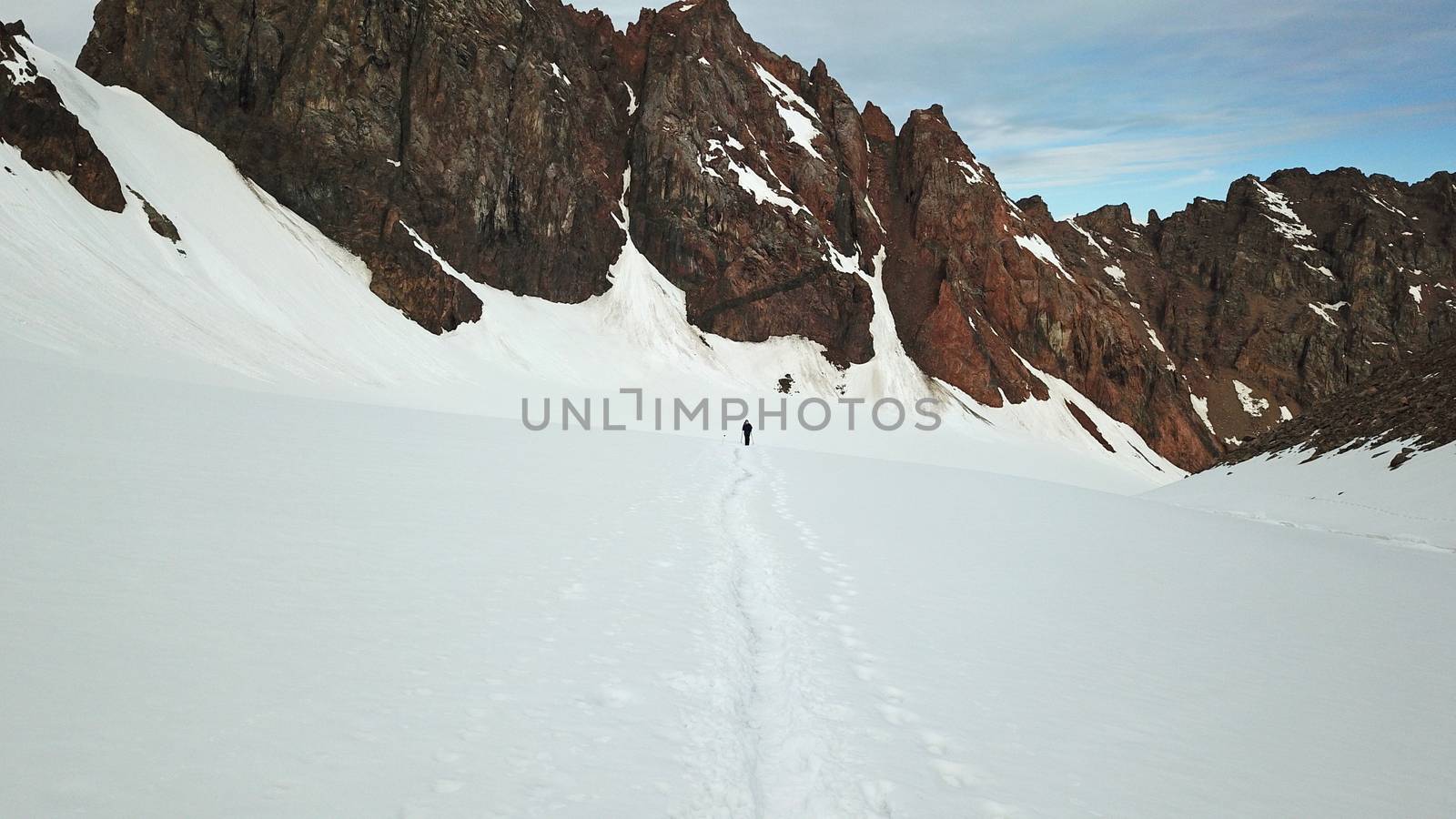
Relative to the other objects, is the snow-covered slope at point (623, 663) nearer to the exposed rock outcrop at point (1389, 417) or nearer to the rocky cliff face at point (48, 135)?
the exposed rock outcrop at point (1389, 417)

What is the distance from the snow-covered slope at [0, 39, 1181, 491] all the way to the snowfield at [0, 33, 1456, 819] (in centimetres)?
1289

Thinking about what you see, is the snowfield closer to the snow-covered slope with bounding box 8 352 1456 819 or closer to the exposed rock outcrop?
the snow-covered slope with bounding box 8 352 1456 819

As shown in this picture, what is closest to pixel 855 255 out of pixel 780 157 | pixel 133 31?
pixel 780 157

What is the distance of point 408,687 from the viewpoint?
14.2ft

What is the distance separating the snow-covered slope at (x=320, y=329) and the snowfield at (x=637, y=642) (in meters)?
12.9

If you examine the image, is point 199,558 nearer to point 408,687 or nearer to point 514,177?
point 408,687

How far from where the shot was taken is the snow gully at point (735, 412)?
46531 millimetres

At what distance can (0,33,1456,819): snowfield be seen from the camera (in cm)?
357

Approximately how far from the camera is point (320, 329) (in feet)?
143

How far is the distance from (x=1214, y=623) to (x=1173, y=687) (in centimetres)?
260

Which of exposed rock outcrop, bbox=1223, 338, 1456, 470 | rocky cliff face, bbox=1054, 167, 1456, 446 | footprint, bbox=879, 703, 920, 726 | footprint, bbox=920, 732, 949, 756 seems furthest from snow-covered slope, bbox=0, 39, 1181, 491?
rocky cliff face, bbox=1054, 167, 1456, 446

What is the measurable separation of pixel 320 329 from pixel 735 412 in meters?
30.6

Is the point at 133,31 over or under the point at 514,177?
over

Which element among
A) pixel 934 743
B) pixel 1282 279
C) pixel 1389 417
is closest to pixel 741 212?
pixel 1389 417
